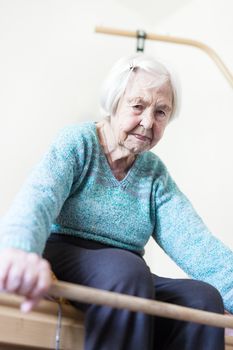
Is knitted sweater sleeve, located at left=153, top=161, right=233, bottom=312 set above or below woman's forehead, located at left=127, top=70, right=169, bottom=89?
below

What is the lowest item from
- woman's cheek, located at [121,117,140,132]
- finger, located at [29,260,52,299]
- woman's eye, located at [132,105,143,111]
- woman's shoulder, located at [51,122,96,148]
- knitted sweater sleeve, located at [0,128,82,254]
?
finger, located at [29,260,52,299]

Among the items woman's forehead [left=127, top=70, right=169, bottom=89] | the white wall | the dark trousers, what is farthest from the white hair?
the white wall

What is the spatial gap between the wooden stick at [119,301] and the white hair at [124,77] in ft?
1.61

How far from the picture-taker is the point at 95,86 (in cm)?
201

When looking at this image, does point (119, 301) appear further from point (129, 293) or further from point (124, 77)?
point (124, 77)

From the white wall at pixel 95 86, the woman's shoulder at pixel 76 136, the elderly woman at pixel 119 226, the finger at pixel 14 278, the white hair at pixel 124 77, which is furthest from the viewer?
the white wall at pixel 95 86

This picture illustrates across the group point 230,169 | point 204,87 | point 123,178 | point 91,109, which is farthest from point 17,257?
point 204,87

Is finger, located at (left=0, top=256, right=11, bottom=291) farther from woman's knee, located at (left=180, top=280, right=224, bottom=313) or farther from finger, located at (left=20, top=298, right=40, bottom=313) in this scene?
woman's knee, located at (left=180, top=280, right=224, bottom=313)

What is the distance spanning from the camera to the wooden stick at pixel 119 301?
0.65 meters

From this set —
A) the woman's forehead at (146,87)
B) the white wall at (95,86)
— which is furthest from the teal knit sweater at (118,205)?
the white wall at (95,86)

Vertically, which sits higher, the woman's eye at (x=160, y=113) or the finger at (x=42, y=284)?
the woman's eye at (x=160, y=113)

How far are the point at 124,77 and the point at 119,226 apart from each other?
1.01 feet

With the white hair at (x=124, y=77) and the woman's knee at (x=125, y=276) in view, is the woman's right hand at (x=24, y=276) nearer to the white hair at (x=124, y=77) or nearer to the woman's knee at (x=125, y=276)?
the woman's knee at (x=125, y=276)

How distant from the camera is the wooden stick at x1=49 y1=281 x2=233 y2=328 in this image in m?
0.65
